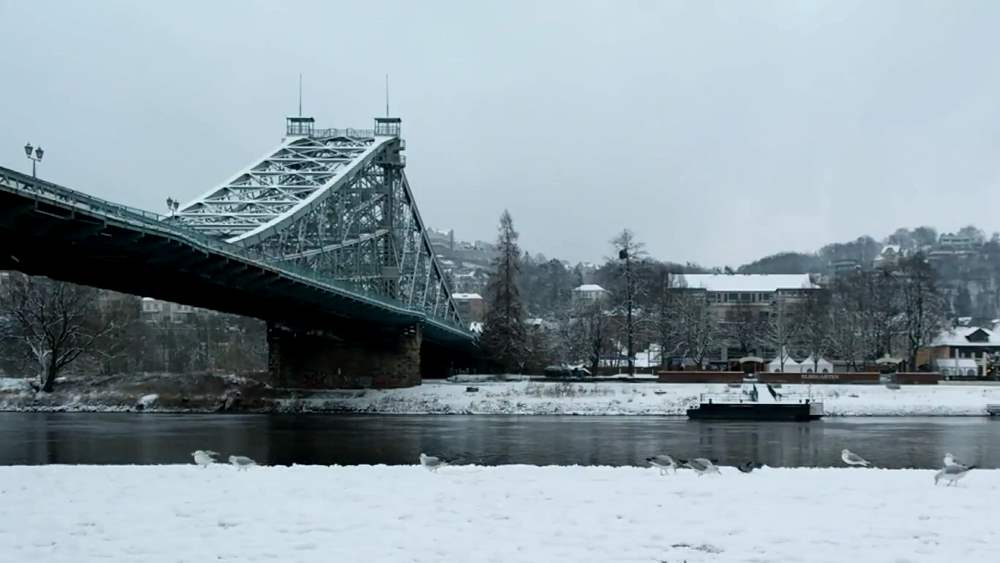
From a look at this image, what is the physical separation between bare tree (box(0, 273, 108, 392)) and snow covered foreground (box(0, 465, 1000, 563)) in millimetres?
59130

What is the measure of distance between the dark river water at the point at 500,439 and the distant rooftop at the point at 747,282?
7928 cm

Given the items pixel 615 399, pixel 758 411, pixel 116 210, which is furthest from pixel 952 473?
pixel 615 399

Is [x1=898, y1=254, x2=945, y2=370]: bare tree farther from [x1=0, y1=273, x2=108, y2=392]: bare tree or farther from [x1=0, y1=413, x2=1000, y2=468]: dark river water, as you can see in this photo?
[x1=0, y1=273, x2=108, y2=392]: bare tree

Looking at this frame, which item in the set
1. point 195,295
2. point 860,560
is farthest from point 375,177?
point 860,560

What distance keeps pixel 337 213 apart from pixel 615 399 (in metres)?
27.9

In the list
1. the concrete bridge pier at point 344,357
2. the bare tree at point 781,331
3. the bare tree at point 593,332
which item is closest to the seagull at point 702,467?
the concrete bridge pier at point 344,357

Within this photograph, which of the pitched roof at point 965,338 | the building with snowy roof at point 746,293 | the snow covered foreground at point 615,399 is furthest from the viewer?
the building with snowy roof at point 746,293

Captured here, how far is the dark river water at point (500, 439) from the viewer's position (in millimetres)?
33156

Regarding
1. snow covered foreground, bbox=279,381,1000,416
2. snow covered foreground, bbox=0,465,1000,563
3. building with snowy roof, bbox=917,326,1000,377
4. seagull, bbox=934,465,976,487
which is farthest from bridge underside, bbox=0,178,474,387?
building with snowy roof, bbox=917,326,1000,377

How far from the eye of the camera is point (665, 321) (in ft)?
302

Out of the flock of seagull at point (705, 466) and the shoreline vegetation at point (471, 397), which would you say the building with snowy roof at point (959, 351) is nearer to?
the shoreline vegetation at point (471, 397)

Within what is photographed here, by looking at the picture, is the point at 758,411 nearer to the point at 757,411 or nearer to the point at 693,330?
the point at 757,411

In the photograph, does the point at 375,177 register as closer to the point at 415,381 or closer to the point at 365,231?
the point at 365,231

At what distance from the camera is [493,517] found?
14523 mm
